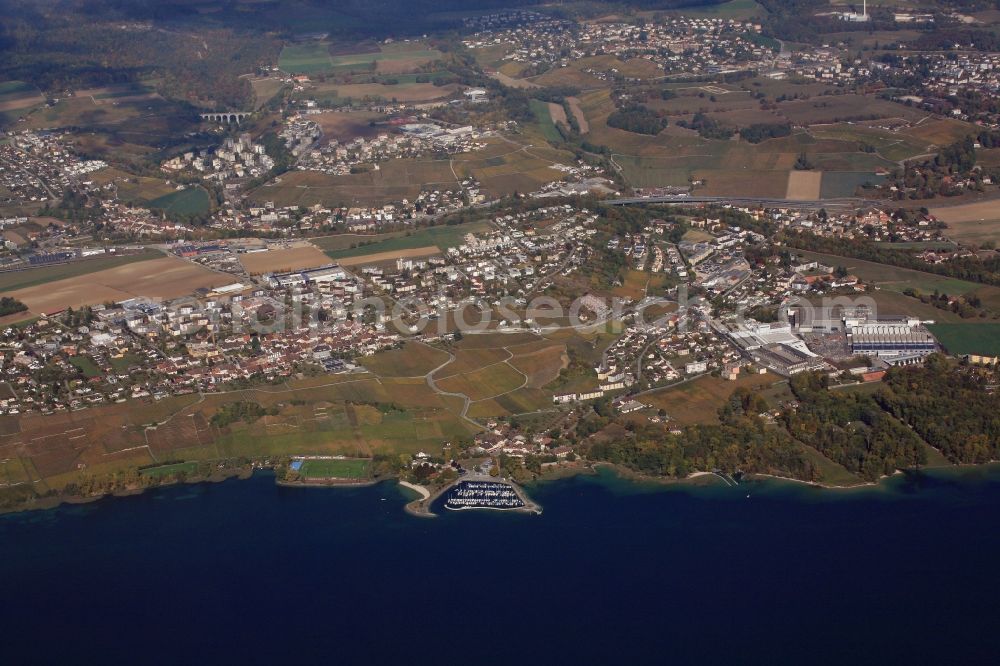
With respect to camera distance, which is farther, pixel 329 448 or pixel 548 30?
pixel 548 30

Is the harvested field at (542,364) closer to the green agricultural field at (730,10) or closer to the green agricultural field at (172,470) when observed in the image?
the green agricultural field at (172,470)

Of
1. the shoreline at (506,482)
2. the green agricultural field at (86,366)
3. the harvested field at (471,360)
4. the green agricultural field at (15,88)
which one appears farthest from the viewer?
the green agricultural field at (15,88)

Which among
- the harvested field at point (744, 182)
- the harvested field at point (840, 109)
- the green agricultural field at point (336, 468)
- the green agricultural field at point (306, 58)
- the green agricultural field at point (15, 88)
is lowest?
the harvested field at point (744, 182)

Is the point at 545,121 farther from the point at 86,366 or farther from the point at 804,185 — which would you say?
the point at 86,366

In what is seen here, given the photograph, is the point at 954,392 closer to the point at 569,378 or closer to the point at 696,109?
the point at 569,378

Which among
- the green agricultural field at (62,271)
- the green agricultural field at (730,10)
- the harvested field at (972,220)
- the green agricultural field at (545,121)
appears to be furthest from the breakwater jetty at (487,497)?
the green agricultural field at (730,10)

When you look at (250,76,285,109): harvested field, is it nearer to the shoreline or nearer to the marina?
the shoreline

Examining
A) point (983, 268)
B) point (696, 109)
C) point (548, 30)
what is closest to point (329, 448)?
point (983, 268)
